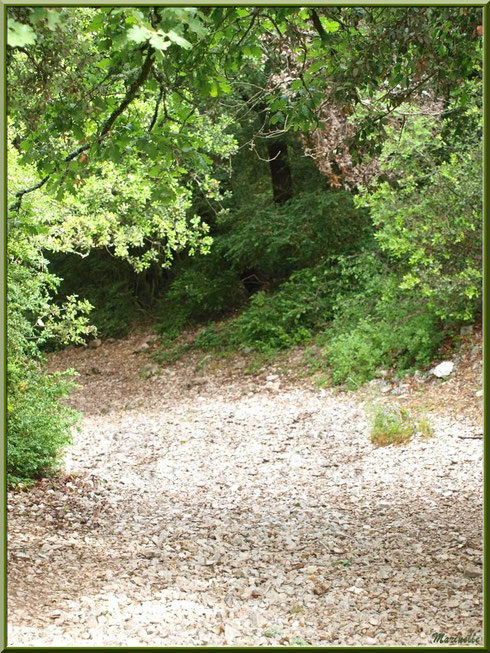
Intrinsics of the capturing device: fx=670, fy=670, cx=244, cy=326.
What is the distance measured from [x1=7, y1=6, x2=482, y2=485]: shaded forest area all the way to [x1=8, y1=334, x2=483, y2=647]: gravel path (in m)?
0.86

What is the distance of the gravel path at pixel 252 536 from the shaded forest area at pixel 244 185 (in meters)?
0.86

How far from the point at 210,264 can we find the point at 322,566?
26.0 ft

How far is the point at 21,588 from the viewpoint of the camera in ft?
9.68

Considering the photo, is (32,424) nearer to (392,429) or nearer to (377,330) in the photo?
(392,429)

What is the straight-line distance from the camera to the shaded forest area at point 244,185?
3.24 meters

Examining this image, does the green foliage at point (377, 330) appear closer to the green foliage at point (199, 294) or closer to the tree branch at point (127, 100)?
the green foliage at point (199, 294)

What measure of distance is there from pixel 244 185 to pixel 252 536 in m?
7.98

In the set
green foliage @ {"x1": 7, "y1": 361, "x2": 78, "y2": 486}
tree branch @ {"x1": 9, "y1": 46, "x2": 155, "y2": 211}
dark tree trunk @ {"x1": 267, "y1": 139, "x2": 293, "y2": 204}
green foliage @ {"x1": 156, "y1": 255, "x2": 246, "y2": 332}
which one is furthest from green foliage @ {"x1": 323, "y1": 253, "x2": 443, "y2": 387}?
tree branch @ {"x1": 9, "y1": 46, "x2": 155, "y2": 211}

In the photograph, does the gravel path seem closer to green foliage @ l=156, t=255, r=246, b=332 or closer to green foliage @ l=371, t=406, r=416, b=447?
green foliage @ l=371, t=406, r=416, b=447

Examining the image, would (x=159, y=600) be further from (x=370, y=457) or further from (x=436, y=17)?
(x=370, y=457)

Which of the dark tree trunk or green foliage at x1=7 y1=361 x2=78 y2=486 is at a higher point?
the dark tree trunk

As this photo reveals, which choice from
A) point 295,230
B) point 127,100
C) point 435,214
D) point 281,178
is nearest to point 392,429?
point 435,214

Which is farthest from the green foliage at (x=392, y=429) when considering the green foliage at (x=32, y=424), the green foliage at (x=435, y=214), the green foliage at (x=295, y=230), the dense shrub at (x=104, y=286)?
the dense shrub at (x=104, y=286)

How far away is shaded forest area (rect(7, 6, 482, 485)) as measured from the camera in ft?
10.6
